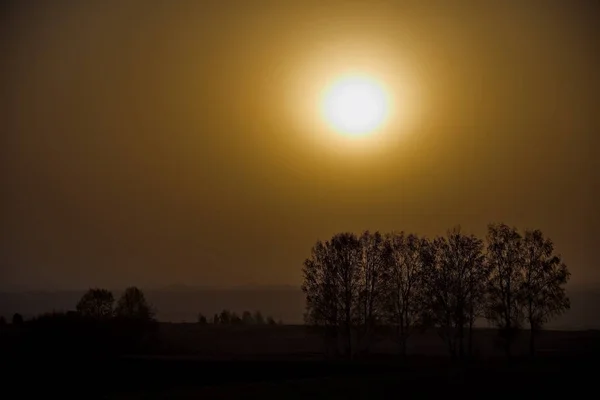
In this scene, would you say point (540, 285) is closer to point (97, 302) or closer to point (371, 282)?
point (371, 282)

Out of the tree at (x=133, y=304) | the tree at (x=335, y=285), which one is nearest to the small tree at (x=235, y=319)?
the tree at (x=133, y=304)

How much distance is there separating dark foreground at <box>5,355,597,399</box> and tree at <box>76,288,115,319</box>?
39.8 metres

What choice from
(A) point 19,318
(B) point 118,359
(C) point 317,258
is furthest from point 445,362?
(A) point 19,318

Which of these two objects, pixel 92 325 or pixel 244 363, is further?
pixel 92 325

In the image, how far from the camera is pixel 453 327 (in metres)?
93.9

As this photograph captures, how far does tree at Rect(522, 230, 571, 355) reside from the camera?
86.5 meters

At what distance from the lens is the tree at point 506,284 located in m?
86.6

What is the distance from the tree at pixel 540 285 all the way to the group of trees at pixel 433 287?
10 cm

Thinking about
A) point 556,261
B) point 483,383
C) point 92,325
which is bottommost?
point 483,383

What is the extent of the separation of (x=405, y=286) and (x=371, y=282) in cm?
367

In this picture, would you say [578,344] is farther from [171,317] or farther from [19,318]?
[171,317]

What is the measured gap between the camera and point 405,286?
92.3 metres

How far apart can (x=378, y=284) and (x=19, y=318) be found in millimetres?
57243

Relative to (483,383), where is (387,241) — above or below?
above
